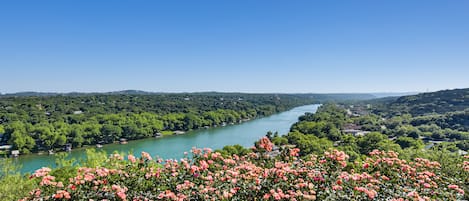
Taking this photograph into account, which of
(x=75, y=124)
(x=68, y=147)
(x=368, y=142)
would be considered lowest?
(x=68, y=147)

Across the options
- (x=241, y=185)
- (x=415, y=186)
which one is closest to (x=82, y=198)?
(x=241, y=185)

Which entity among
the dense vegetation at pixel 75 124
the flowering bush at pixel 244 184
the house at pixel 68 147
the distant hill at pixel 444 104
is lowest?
the house at pixel 68 147

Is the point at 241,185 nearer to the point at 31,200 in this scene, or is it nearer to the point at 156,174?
the point at 156,174

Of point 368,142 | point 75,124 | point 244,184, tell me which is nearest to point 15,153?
point 75,124

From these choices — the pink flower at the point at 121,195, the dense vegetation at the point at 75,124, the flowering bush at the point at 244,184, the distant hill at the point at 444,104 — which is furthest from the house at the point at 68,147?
the distant hill at the point at 444,104

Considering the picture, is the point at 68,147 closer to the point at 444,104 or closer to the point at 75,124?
the point at 75,124

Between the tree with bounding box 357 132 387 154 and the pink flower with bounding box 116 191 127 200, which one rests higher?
the pink flower with bounding box 116 191 127 200

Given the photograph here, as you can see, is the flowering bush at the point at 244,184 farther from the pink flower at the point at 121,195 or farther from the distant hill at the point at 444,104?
the distant hill at the point at 444,104

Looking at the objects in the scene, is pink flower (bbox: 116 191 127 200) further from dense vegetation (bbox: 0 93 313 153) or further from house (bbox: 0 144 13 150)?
house (bbox: 0 144 13 150)

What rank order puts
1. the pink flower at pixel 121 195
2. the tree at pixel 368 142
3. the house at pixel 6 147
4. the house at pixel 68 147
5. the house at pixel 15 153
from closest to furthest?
the pink flower at pixel 121 195 → the tree at pixel 368 142 → the house at pixel 15 153 → the house at pixel 6 147 → the house at pixel 68 147

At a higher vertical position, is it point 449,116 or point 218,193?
point 218,193

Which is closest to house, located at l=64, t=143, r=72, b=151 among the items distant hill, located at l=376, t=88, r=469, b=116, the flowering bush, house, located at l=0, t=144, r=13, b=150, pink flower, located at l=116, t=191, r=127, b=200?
house, located at l=0, t=144, r=13, b=150
